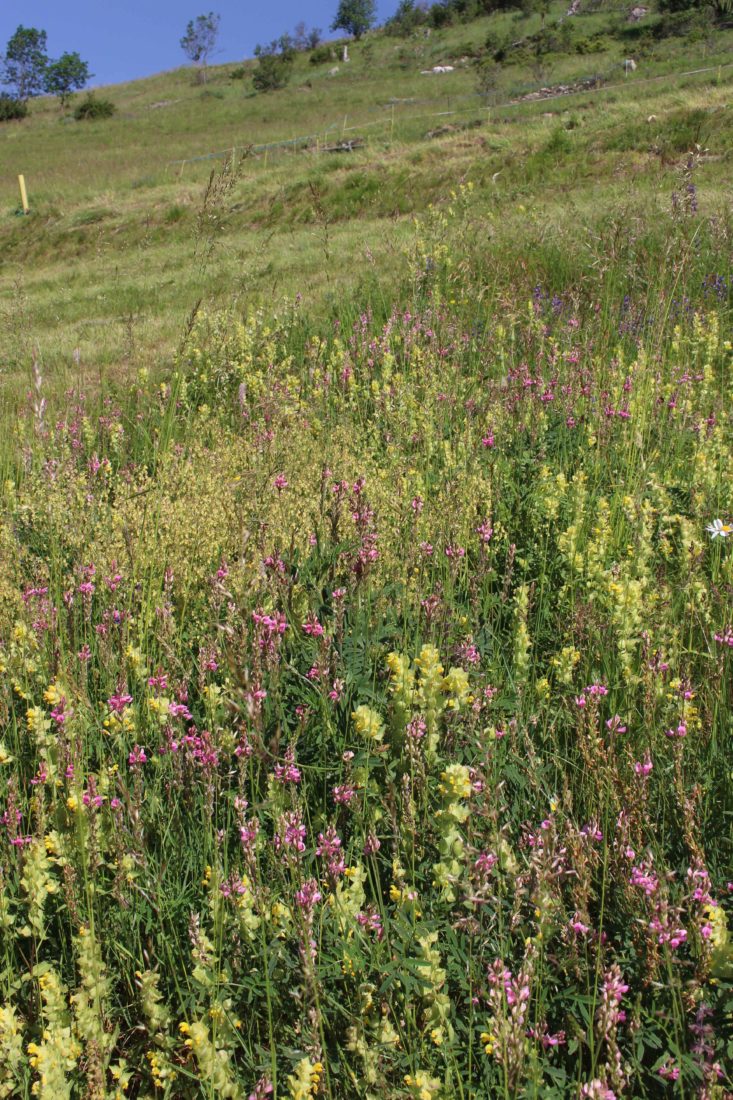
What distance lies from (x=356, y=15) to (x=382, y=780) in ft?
315

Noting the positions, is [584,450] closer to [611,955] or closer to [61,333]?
[611,955]

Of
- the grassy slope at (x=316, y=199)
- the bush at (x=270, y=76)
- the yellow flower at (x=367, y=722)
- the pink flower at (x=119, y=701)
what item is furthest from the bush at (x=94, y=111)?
the yellow flower at (x=367, y=722)

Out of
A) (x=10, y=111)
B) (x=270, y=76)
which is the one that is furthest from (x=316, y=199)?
(x=10, y=111)

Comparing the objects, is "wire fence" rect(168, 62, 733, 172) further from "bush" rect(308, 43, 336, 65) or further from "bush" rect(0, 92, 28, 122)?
"bush" rect(0, 92, 28, 122)

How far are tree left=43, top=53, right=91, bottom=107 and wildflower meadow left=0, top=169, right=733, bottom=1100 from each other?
3730 inches

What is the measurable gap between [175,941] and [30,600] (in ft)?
4.73

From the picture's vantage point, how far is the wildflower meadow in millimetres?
1506

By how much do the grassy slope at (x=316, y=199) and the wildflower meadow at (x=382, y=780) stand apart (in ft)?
5.62

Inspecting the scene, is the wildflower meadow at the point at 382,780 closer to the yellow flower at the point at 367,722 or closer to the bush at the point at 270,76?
the yellow flower at the point at 367,722

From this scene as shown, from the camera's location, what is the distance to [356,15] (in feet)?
268

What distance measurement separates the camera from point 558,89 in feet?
103

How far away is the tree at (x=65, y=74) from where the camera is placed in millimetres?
82688

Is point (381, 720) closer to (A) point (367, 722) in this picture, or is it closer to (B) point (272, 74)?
(A) point (367, 722)

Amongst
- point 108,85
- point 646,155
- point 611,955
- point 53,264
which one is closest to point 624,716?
point 611,955
